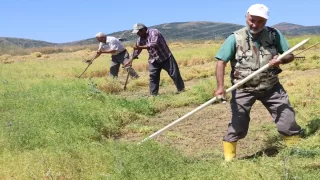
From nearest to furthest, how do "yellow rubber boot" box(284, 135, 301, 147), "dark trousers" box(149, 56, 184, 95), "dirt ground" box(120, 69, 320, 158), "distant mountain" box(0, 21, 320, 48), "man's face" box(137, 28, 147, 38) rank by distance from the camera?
"yellow rubber boot" box(284, 135, 301, 147)
"dirt ground" box(120, 69, 320, 158)
"man's face" box(137, 28, 147, 38)
"dark trousers" box(149, 56, 184, 95)
"distant mountain" box(0, 21, 320, 48)

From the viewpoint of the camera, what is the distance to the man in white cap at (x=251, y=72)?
139 inches

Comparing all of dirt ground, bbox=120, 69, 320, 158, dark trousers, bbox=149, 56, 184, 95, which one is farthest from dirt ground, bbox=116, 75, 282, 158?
dark trousers, bbox=149, 56, 184, 95

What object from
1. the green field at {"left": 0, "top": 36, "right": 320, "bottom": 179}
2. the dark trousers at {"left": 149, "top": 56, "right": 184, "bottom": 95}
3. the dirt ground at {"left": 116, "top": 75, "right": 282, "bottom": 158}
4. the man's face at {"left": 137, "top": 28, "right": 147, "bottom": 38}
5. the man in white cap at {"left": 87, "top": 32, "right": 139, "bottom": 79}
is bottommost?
the dirt ground at {"left": 116, "top": 75, "right": 282, "bottom": 158}

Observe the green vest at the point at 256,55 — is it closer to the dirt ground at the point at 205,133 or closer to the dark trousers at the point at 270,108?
the dark trousers at the point at 270,108

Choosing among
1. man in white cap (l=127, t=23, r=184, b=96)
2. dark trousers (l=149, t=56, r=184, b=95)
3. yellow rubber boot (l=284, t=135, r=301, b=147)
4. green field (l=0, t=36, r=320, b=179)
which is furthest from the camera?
dark trousers (l=149, t=56, r=184, b=95)

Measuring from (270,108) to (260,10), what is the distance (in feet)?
2.91

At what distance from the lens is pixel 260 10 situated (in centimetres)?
331

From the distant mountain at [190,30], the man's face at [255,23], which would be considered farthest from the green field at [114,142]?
the distant mountain at [190,30]

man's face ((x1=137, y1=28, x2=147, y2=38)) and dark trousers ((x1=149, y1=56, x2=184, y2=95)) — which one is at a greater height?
man's face ((x1=137, y1=28, x2=147, y2=38))

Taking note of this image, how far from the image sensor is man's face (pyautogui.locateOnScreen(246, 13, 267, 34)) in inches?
133

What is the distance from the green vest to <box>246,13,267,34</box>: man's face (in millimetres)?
95

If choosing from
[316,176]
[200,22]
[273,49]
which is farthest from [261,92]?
[200,22]

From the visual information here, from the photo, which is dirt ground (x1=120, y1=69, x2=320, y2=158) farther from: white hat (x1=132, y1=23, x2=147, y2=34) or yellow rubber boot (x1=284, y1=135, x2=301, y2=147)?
white hat (x1=132, y1=23, x2=147, y2=34)

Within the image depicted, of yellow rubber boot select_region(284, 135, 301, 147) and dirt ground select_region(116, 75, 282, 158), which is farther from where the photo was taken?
dirt ground select_region(116, 75, 282, 158)
